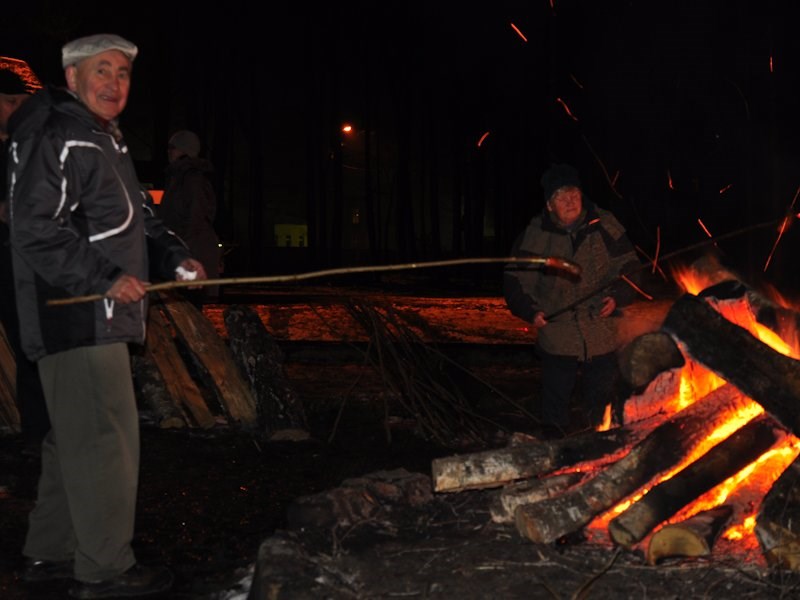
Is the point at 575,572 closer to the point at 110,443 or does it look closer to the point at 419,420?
the point at 110,443

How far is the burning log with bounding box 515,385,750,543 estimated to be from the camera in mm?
3805

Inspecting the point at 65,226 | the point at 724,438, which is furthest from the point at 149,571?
the point at 724,438

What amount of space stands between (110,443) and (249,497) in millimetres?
1788

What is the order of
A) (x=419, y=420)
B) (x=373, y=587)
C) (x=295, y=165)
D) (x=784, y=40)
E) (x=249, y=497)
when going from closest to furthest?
1. (x=373, y=587)
2. (x=249, y=497)
3. (x=419, y=420)
4. (x=784, y=40)
5. (x=295, y=165)

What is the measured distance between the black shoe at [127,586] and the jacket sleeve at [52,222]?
3.61 feet

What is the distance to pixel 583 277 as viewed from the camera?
589 centimetres

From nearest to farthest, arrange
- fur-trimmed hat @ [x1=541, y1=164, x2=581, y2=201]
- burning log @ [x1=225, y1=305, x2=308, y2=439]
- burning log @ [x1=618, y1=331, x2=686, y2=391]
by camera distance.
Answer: burning log @ [x1=618, y1=331, x2=686, y2=391] < fur-trimmed hat @ [x1=541, y1=164, x2=581, y2=201] < burning log @ [x1=225, y1=305, x2=308, y2=439]

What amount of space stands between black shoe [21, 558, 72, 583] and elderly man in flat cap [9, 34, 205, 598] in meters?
0.21

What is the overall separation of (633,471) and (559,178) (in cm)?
217

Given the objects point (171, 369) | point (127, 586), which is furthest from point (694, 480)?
point (171, 369)

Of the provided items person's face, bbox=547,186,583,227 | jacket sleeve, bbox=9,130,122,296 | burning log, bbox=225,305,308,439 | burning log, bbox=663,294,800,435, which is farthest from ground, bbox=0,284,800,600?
person's face, bbox=547,186,583,227

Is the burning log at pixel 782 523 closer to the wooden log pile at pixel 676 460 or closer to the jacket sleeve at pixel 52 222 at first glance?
the wooden log pile at pixel 676 460

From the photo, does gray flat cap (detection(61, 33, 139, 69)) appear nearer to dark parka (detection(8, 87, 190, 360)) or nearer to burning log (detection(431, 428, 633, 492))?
dark parka (detection(8, 87, 190, 360))

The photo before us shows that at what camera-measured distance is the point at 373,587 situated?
3.45 metres
